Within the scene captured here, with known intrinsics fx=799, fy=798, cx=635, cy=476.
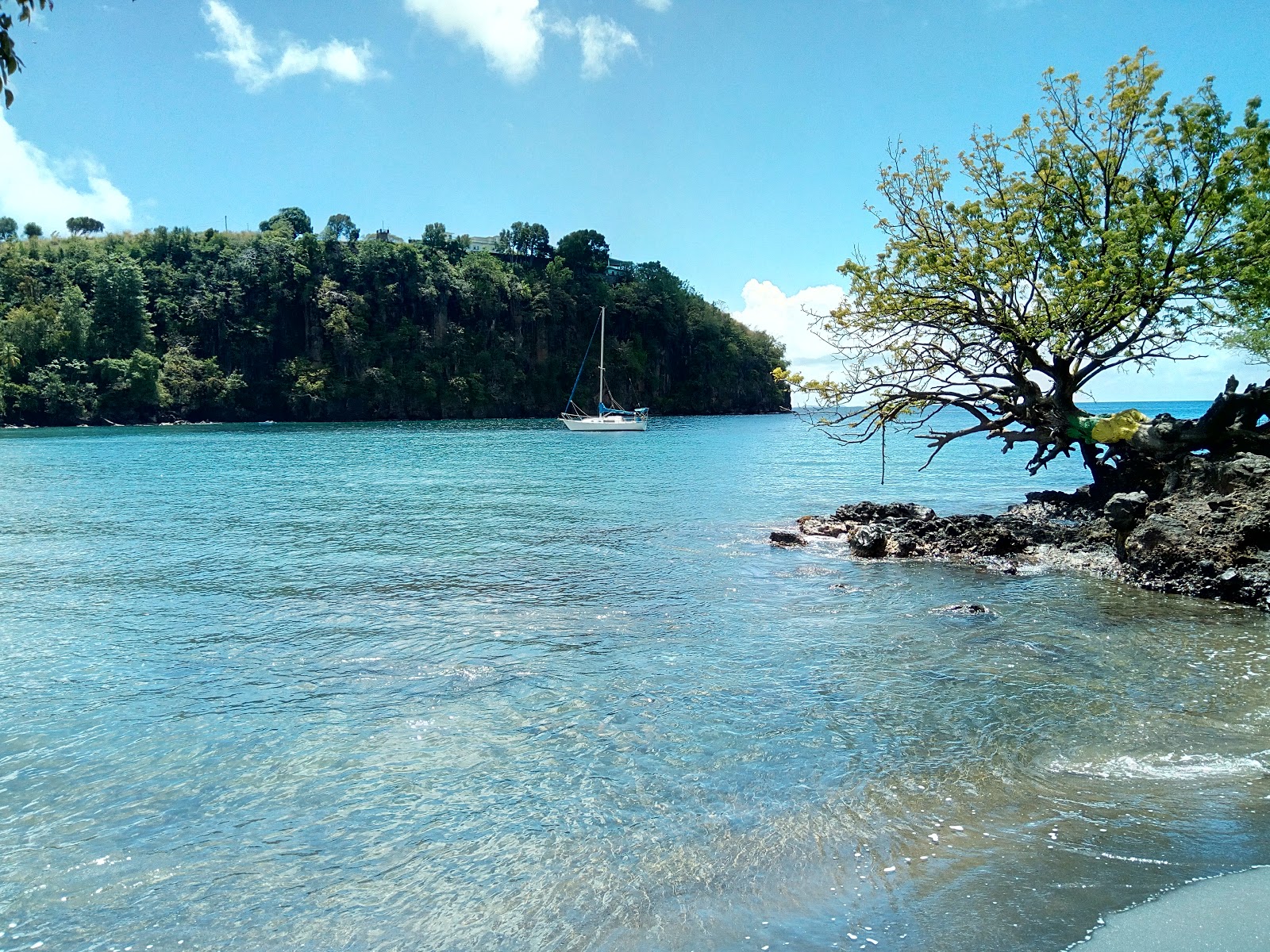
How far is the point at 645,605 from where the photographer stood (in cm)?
1195

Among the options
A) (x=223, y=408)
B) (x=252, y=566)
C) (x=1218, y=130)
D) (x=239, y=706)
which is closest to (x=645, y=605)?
(x=239, y=706)

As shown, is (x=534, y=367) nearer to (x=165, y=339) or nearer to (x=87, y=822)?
(x=165, y=339)

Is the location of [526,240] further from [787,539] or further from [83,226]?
[787,539]

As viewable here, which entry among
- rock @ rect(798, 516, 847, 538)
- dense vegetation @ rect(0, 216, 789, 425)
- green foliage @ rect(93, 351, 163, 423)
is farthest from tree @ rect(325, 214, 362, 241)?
rock @ rect(798, 516, 847, 538)

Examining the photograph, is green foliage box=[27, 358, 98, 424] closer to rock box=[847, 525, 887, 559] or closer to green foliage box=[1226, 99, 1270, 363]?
rock box=[847, 525, 887, 559]

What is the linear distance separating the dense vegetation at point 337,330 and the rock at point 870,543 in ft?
343

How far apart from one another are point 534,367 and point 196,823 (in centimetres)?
13410

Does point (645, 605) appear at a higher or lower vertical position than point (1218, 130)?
lower

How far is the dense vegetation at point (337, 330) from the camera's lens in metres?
98.3

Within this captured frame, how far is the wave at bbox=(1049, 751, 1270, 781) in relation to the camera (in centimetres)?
597

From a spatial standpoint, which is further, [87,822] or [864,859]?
[87,822]

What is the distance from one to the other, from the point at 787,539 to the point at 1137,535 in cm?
650

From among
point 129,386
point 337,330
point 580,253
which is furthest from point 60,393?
point 580,253

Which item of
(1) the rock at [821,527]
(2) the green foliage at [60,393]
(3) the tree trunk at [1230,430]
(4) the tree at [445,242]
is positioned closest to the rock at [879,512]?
(1) the rock at [821,527]
